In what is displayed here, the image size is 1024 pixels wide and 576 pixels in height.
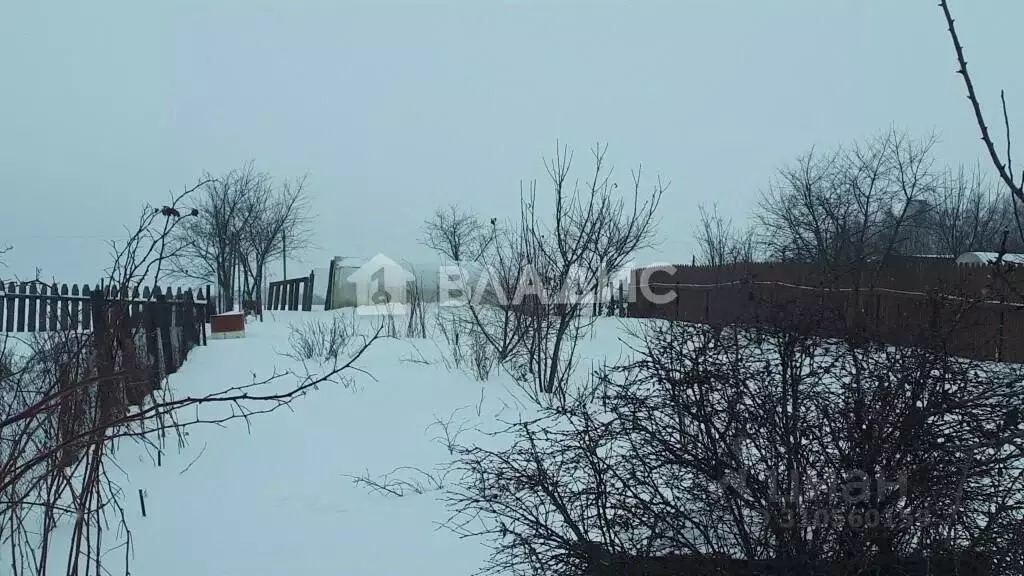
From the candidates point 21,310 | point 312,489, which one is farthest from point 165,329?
point 21,310

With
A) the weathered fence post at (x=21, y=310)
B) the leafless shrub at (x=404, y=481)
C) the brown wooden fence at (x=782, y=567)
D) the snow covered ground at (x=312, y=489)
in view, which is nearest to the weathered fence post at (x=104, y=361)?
the snow covered ground at (x=312, y=489)

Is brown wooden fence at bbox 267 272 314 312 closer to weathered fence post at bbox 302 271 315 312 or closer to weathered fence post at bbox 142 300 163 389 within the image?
weathered fence post at bbox 302 271 315 312

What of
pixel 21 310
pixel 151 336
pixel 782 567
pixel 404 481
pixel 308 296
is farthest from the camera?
pixel 308 296

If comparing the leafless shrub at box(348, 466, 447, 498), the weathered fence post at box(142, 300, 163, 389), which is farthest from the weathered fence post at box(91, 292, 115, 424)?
the weathered fence post at box(142, 300, 163, 389)

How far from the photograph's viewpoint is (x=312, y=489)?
4.91 metres

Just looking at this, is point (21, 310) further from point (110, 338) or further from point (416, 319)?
point (110, 338)

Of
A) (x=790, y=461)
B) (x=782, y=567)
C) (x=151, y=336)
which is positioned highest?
(x=151, y=336)

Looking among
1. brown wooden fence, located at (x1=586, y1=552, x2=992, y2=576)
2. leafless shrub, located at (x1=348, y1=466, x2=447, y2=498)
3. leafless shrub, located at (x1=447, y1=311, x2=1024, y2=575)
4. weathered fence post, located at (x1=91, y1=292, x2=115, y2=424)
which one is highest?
weathered fence post, located at (x1=91, y1=292, x2=115, y2=424)

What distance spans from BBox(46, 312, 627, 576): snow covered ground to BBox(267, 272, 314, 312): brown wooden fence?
45.3 feet

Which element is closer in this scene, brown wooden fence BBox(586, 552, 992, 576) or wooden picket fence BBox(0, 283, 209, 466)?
brown wooden fence BBox(586, 552, 992, 576)

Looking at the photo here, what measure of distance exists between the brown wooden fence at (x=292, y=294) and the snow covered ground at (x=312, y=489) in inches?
544

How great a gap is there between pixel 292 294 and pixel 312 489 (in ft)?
60.0

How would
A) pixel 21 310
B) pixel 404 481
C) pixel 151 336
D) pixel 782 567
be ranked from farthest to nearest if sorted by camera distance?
pixel 21 310
pixel 151 336
pixel 404 481
pixel 782 567

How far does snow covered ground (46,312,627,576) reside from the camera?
3.83 meters
